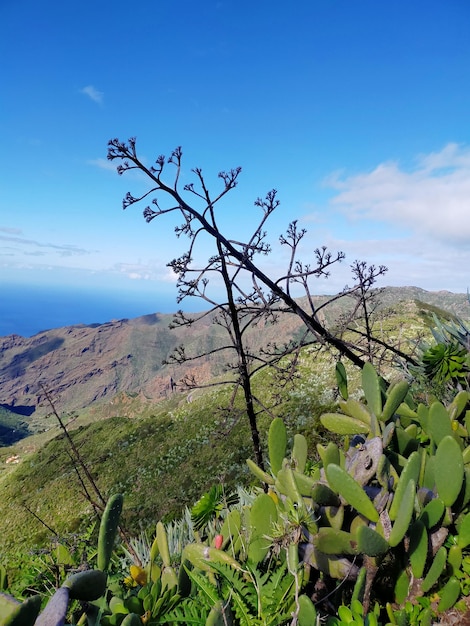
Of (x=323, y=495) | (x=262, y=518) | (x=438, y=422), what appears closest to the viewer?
(x=323, y=495)

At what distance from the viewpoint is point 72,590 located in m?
1.39

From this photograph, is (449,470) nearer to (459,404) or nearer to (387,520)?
(387,520)

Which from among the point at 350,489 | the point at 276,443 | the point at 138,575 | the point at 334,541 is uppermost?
the point at 350,489

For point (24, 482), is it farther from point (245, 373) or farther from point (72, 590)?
point (72, 590)

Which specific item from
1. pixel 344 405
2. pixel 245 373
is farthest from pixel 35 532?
pixel 344 405

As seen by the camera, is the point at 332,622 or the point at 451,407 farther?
the point at 451,407

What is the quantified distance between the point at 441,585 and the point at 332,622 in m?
0.64

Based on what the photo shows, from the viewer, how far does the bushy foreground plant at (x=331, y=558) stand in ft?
4.80

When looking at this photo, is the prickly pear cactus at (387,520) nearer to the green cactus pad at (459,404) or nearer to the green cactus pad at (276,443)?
the green cactus pad at (276,443)

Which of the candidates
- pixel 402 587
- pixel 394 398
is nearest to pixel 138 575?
pixel 402 587

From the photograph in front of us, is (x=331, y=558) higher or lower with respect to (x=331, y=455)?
lower

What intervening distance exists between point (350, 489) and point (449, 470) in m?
0.54

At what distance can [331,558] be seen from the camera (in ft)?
5.45

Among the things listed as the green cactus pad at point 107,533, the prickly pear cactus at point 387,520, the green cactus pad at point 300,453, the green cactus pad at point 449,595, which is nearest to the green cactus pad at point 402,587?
the prickly pear cactus at point 387,520
